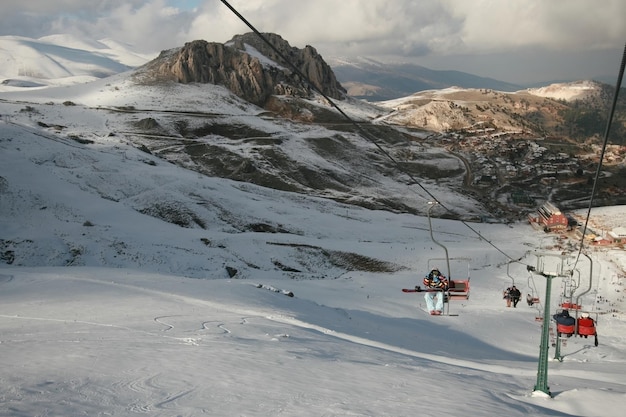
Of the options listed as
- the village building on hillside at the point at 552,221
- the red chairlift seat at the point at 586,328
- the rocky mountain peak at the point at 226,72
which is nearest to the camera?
the red chairlift seat at the point at 586,328

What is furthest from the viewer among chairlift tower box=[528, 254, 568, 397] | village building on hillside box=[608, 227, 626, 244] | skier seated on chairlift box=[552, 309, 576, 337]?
village building on hillside box=[608, 227, 626, 244]

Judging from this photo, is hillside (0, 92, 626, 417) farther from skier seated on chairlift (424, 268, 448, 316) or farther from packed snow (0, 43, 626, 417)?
skier seated on chairlift (424, 268, 448, 316)

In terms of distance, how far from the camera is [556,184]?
100 meters

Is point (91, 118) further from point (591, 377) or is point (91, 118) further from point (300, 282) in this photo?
point (591, 377)

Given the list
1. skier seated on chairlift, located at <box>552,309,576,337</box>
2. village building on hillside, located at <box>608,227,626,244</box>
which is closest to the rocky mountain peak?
village building on hillside, located at <box>608,227,626,244</box>

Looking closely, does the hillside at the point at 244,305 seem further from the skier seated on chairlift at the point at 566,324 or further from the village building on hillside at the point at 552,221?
the village building on hillside at the point at 552,221

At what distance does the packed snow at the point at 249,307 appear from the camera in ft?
34.0

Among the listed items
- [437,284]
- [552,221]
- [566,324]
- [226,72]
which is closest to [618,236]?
[552,221]

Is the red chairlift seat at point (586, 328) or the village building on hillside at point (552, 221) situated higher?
the village building on hillside at point (552, 221)

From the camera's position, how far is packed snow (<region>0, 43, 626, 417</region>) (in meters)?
10.4

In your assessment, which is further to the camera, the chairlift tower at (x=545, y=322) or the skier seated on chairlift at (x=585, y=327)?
the skier seated on chairlift at (x=585, y=327)

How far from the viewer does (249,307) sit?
24.7 meters

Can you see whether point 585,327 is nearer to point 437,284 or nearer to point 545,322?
point 437,284

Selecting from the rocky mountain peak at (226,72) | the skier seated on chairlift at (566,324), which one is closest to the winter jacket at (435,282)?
the skier seated on chairlift at (566,324)
